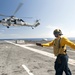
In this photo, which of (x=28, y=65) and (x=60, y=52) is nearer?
(x=60, y=52)

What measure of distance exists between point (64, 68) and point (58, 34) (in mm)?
1245

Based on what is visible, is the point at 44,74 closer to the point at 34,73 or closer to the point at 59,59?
the point at 34,73

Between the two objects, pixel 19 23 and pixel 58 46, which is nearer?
pixel 58 46

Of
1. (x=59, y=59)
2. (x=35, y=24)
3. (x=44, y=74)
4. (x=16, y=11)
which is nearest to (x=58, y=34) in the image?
(x=59, y=59)

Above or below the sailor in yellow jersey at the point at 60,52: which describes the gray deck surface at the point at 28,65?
below

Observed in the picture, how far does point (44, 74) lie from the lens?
410 inches

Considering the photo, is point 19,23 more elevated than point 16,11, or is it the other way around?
point 16,11

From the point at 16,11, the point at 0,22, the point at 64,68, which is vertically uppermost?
the point at 16,11

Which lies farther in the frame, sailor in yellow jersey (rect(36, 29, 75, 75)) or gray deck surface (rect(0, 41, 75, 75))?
gray deck surface (rect(0, 41, 75, 75))

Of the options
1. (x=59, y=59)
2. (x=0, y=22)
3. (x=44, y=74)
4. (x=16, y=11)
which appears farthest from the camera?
(x=16, y=11)

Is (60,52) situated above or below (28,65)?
above

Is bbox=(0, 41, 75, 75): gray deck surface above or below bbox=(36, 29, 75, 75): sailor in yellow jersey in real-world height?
below

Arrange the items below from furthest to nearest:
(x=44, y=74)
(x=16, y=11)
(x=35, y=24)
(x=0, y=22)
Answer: (x=35, y=24), (x=16, y=11), (x=0, y=22), (x=44, y=74)

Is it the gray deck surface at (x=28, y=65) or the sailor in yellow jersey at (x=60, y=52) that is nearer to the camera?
the sailor in yellow jersey at (x=60, y=52)
